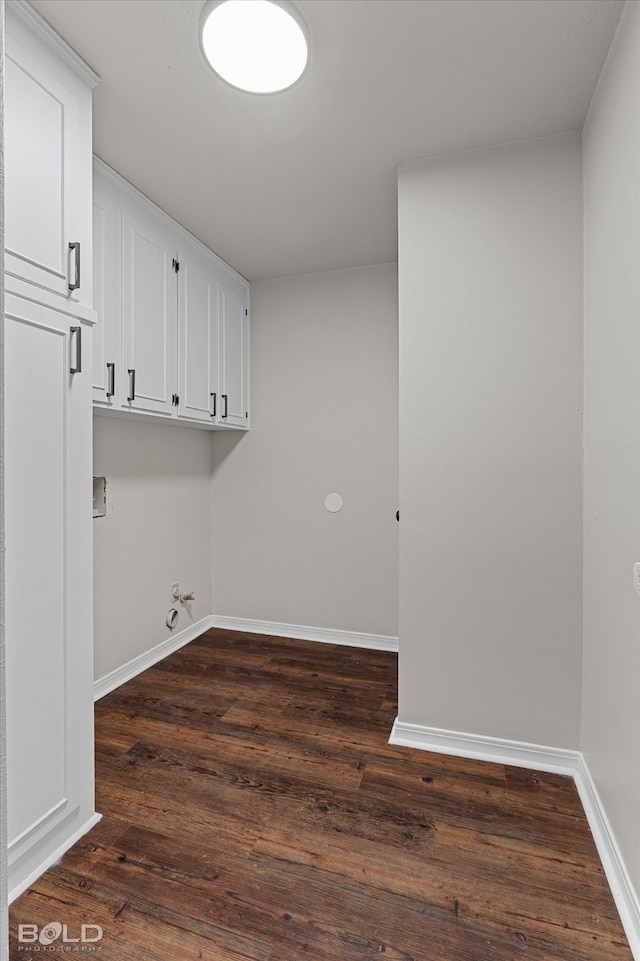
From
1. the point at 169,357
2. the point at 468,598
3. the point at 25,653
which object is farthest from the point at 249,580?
the point at 25,653

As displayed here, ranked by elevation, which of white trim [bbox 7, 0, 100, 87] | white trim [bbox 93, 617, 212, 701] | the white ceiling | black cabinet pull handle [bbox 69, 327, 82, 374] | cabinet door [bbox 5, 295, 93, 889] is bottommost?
white trim [bbox 93, 617, 212, 701]

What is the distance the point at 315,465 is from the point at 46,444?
212 centimetres

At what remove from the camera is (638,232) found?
1.37 m

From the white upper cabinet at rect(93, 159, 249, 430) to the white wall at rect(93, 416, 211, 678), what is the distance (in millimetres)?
297

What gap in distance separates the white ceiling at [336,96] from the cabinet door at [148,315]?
195 mm

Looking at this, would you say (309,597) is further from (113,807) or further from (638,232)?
(638,232)

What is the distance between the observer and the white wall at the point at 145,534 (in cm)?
268

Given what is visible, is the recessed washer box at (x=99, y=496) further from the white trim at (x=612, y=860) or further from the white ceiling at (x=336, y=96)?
the white trim at (x=612, y=860)

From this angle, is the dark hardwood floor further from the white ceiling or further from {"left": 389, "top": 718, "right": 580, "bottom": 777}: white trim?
the white ceiling

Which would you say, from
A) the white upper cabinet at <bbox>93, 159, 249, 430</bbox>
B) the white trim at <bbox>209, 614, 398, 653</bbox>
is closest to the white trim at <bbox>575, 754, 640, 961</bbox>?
the white trim at <bbox>209, 614, 398, 653</bbox>

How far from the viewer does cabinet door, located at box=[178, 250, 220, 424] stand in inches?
111

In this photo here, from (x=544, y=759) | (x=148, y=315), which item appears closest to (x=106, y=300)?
(x=148, y=315)

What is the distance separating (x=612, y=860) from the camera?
4.86 feet

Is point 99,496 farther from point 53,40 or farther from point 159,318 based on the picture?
point 53,40
